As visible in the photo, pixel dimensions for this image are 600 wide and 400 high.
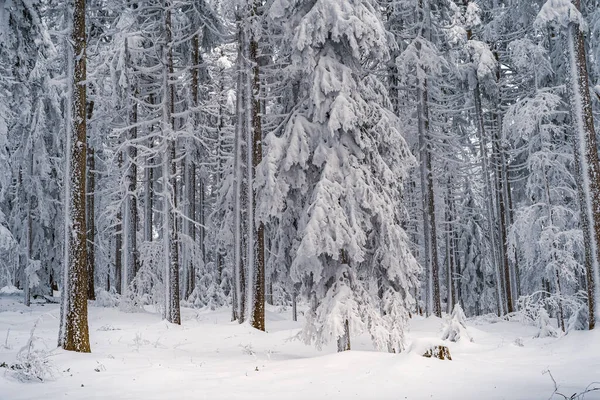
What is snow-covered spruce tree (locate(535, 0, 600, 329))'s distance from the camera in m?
12.5

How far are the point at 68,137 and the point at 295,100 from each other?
5.54 meters

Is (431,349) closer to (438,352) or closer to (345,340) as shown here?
(438,352)

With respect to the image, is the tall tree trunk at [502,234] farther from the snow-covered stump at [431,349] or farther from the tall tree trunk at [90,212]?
the tall tree trunk at [90,212]

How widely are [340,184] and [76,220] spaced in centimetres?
591

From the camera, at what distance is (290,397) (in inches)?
→ 290

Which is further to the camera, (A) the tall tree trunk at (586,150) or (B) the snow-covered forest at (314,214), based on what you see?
(A) the tall tree trunk at (586,150)

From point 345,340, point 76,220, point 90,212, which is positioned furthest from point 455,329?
point 90,212

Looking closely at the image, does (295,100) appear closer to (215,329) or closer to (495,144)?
(215,329)

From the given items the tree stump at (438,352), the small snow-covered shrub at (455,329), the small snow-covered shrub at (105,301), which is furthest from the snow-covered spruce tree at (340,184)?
the small snow-covered shrub at (105,301)

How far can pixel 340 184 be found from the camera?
11.0 m

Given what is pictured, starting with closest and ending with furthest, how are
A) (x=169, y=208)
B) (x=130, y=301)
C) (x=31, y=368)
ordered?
1. (x=31, y=368)
2. (x=169, y=208)
3. (x=130, y=301)

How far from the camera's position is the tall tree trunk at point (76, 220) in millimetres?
10732

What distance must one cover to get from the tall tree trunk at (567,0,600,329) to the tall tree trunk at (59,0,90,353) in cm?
1206

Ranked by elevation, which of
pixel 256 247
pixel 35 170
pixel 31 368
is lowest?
pixel 31 368
